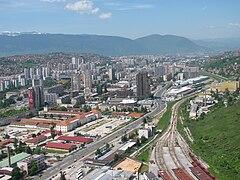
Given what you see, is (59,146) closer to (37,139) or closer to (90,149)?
(90,149)

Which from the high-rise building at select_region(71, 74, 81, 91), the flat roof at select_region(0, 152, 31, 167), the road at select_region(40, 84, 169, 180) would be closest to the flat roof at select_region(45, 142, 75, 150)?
the road at select_region(40, 84, 169, 180)

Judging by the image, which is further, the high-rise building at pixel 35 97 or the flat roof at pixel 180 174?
the high-rise building at pixel 35 97

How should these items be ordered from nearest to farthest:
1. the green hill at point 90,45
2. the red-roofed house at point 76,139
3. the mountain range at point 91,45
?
1. the red-roofed house at point 76,139
2. the mountain range at point 91,45
3. the green hill at point 90,45

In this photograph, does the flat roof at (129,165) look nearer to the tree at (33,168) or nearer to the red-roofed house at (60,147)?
the tree at (33,168)

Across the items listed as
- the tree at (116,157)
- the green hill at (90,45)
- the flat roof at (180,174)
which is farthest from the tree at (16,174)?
the green hill at (90,45)

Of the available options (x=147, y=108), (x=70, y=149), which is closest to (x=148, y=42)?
(x=147, y=108)

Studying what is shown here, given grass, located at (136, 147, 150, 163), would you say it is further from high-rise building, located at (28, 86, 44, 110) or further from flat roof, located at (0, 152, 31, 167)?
high-rise building, located at (28, 86, 44, 110)
